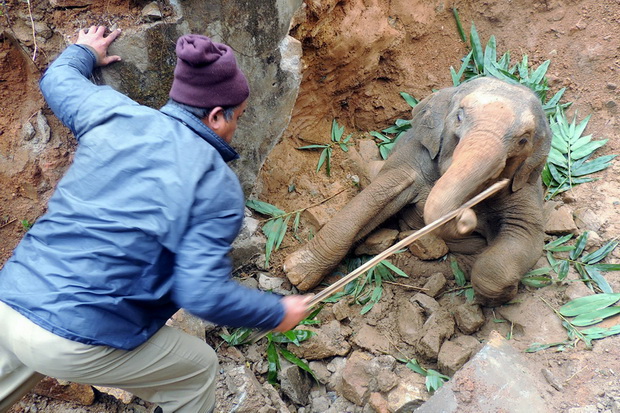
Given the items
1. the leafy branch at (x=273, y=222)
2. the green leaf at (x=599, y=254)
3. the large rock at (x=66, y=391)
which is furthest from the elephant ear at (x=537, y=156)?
the large rock at (x=66, y=391)

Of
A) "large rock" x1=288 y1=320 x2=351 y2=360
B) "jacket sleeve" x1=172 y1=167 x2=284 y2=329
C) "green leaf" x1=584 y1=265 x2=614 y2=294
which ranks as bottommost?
"large rock" x1=288 y1=320 x2=351 y2=360

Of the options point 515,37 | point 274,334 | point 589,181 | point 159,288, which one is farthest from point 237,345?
point 515,37

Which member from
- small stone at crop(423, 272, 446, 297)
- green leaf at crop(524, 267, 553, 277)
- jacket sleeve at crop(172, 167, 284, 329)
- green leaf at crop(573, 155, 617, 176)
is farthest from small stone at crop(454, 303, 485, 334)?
jacket sleeve at crop(172, 167, 284, 329)

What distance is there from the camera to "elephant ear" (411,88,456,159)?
4258 mm

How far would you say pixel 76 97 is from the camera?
274 centimetres

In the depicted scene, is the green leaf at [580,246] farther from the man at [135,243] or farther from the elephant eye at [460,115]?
the man at [135,243]

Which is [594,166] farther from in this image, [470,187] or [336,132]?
[336,132]

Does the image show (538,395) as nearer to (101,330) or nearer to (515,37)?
(101,330)

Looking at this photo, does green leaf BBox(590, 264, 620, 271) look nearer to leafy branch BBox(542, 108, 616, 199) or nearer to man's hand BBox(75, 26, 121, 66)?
leafy branch BBox(542, 108, 616, 199)

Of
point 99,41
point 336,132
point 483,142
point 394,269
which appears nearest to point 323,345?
point 394,269

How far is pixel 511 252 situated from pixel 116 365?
2827 mm

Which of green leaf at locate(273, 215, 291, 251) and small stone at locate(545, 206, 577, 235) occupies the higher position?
small stone at locate(545, 206, 577, 235)

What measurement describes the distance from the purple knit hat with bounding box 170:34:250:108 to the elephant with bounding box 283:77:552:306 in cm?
145

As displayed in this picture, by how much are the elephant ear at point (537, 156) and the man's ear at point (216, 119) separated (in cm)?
239
